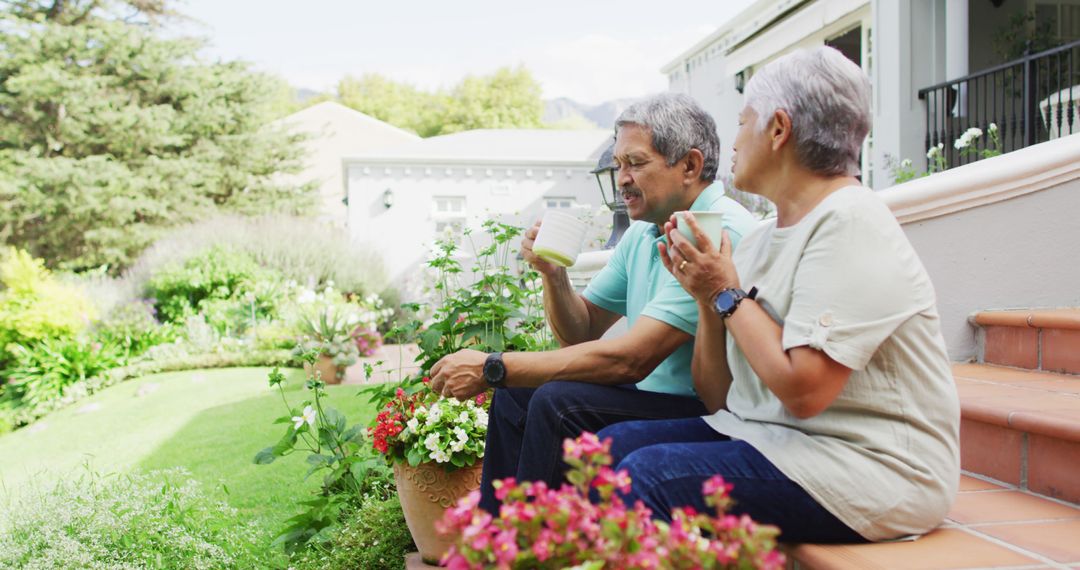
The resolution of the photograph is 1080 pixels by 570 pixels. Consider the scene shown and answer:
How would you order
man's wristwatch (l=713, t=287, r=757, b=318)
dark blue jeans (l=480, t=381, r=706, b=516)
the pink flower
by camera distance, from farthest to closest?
dark blue jeans (l=480, t=381, r=706, b=516), man's wristwatch (l=713, t=287, r=757, b=318), the pink flower

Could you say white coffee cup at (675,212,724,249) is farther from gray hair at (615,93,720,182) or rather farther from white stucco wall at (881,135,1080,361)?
white stucco wall at (881,135,1080,361)

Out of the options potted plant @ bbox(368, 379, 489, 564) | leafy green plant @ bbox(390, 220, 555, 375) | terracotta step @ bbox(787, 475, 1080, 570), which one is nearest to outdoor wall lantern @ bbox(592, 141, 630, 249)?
leafy green plant @ bbox(390, 220, 555, 375)

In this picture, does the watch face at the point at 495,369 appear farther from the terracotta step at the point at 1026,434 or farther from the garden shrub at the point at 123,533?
the garden shrub at the point at 123,533

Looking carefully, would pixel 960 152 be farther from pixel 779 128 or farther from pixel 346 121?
pixel 346 121

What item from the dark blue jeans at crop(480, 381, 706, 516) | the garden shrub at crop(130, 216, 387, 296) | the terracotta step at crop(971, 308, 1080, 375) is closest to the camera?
Answer: the dark blue jeans at crop(480, 381, 706, 516)

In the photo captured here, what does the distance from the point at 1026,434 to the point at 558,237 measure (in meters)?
1.22

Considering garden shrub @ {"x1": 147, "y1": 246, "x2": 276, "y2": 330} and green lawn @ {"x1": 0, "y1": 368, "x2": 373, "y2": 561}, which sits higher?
garden shrub @ {"x1": 147, "y1": 246, "x2": 276, "y2": 330}

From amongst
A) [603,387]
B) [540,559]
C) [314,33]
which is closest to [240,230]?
[603,387]

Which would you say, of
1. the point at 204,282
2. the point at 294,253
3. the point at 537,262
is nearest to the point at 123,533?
the point at 537,262

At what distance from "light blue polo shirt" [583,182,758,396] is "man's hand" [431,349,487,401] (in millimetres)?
411

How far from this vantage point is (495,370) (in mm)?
1997

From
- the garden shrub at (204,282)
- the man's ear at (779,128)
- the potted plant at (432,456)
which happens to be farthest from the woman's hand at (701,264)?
the garden shrub at (204,282)

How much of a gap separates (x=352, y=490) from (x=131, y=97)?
19792mm

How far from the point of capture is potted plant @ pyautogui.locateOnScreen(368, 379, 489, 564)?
265 centimetres
